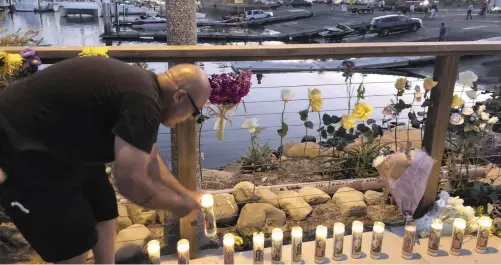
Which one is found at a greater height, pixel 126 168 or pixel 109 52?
pixel 109 52

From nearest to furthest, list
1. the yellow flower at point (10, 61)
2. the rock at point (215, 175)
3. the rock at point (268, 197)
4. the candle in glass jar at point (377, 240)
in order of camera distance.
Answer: the yellow flower at point (10, 61)
the candle in glass jar at point (377, 240)
the rock at point (268, 197)
the rock at point (215, 175)

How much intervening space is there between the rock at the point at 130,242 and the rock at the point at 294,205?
0.93m

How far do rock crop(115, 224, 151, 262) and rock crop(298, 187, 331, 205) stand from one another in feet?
3.58

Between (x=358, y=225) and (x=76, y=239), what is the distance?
1.41 meters

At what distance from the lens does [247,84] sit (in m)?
2.14

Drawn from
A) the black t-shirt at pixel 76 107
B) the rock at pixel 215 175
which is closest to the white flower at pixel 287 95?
the black t-shirt at pixel 76 107

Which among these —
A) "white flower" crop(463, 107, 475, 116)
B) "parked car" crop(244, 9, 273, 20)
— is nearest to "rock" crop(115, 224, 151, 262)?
"white flower" crop(463, 107, 475, 116)

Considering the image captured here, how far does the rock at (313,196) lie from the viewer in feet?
9.94

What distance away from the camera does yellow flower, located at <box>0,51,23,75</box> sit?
5.93 ft

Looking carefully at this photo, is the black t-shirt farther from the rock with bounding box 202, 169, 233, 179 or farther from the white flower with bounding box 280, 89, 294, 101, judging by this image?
the rock with bounding box 202, 169, 233, 179

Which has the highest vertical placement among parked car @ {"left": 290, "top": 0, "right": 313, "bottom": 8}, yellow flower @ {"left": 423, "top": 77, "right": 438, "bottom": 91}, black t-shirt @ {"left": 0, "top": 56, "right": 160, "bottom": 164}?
parked car @ {"left": 290, "top": 0, "right": 313, "bottom": 8}

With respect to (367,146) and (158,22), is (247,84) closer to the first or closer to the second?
(367,146)

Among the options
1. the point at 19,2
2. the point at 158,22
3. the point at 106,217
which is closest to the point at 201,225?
the point at 106,217

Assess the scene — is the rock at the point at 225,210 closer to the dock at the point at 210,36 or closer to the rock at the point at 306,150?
the rock at the point at 306,150
